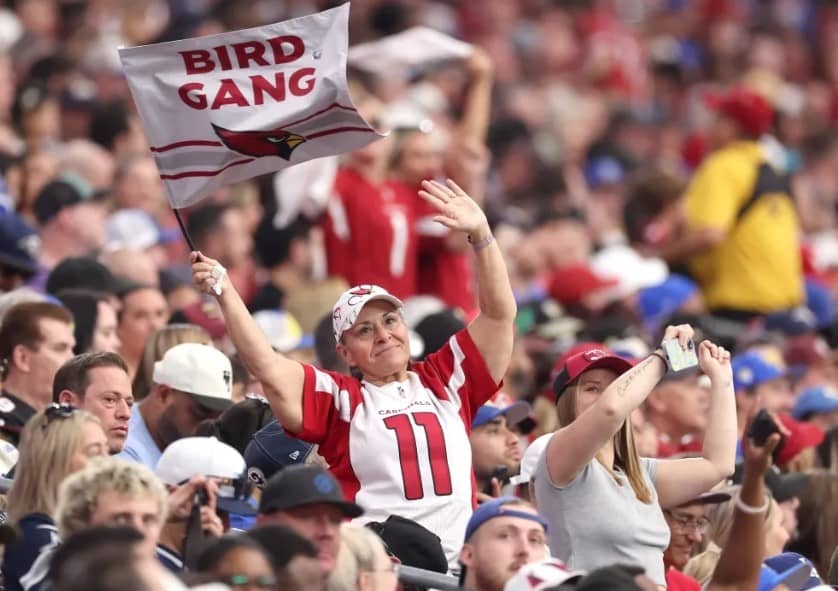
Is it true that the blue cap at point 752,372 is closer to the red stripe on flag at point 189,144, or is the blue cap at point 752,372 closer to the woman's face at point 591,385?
the woman's face at point 591,385

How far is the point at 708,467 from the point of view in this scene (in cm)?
824

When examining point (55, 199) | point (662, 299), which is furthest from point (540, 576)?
point (662, 299)

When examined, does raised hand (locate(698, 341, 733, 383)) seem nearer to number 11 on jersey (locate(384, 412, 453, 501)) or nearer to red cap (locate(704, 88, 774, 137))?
number 11 on jersey (locate(384, 412, 453, 501))

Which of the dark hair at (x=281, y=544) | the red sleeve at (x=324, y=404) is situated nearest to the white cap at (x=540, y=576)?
the dark hair at (x=281, y=544)

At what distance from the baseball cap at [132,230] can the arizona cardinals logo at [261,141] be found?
428 cm

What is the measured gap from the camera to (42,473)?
23.9 feet

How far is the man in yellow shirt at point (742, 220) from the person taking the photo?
15.4 meters

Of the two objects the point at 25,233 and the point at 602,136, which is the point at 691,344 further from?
the point at 602,136

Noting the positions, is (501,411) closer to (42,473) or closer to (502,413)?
(502,413)

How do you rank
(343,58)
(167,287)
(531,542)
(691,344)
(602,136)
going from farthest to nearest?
1. (602,136)
2. (167,287)
3. (343,58)
4. (691,344)
5. (531,542)

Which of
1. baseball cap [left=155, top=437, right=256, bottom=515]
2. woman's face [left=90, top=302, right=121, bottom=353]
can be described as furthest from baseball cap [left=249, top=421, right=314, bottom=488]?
woman's face [left=90, top=302, right=121, bottom=353]

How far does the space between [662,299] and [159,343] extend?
19.4 ft

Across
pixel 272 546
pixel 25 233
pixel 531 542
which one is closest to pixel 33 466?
pixel 272 546

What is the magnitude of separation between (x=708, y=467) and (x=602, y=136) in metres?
13.5
